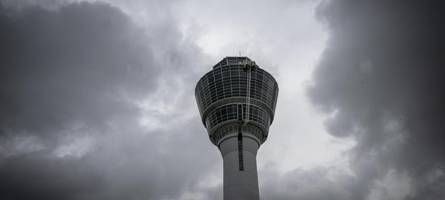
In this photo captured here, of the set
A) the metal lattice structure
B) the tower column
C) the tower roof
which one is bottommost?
the tower column

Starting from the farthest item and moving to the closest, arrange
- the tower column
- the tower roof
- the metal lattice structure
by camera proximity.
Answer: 1. the tower roof
2. the metal lattice structure
3. the tower column

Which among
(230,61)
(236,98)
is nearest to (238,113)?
(236,98)

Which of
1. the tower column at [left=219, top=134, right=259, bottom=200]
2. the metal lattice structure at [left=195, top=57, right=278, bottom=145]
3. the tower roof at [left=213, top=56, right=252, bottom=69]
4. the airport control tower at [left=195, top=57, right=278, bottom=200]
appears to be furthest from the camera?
the tower roof at [left=213, top=56, right=252, bottom=69]

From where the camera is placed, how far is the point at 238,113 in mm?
100688

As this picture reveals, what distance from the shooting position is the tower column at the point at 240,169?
88688 millimetres

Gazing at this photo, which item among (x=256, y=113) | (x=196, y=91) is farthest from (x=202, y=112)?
(x=256, y=113)

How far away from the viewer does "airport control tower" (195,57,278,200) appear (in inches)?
3593

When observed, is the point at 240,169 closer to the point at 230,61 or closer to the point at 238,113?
the point at 238,113

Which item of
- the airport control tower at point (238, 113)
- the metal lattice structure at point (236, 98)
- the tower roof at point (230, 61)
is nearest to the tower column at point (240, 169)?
the airport control tower at point (238, 113)

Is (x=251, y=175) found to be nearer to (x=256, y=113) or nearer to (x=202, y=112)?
(x=256, y=113)

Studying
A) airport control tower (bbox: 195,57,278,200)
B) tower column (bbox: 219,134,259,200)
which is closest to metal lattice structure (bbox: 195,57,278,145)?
airport control tower (bbox: 195,57,278,200)

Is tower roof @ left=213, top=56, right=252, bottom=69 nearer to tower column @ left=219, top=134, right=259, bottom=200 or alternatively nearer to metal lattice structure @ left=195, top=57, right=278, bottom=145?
metal lattice structure @ left=195, top=57, right=278, bottom=145

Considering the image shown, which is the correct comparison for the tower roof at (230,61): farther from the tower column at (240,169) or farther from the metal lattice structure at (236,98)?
the tower column at (240,169)

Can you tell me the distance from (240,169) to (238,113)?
1581cm
